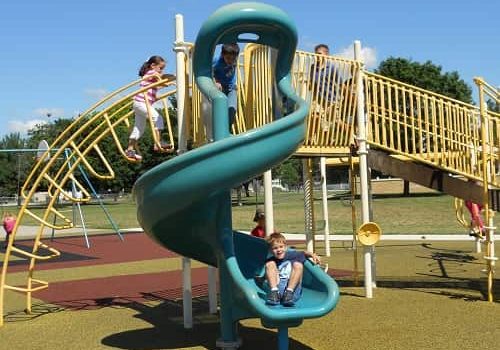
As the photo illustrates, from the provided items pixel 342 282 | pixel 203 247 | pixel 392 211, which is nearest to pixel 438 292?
pixel 342 282

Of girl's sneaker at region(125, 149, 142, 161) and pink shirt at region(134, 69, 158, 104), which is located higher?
pink shirt at region(134, 69, 158, 104)

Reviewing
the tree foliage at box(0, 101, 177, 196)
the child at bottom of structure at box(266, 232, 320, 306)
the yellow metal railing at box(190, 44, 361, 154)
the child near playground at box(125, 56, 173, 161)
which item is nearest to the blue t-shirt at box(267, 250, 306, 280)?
the child at bottom of structure at box(266, 232, 320, 306)

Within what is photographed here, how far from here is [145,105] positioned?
9.15m

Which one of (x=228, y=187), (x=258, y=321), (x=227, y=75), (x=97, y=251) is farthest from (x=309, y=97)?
(x=97, y=251)

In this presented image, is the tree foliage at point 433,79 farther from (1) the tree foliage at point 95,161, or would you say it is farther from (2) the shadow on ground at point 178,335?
(2) the shadow on ground at point 178,335

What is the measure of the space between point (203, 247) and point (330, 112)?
4003 mm

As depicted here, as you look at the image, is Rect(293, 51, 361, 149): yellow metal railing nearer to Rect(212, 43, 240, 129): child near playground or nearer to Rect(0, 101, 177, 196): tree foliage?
Rect(212, 43, 240, 129): child near playground

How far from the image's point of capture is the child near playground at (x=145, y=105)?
9047 millimetres

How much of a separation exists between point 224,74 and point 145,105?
1848 millimetres

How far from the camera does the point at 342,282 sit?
39.1 ft

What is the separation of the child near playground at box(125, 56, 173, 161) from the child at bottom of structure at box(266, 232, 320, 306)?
117 inches

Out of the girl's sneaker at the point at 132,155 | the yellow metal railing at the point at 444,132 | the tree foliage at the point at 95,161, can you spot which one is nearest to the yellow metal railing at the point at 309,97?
the yellow metal railing at the point at 444,132

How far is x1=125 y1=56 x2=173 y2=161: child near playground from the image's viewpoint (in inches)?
356

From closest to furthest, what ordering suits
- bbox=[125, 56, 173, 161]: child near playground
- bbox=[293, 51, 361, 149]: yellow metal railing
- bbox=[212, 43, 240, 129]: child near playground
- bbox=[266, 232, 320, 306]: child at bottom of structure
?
1. bbox=[266, 232, 320, 306]: child at bottom of structure
2. bbox=[212, 43, 240, 129]: child near playground
3. bbox=[125, 56, 173, 161]: child near playground
4. bbox=[293, 51, 361, 149]: yellow metal railing
